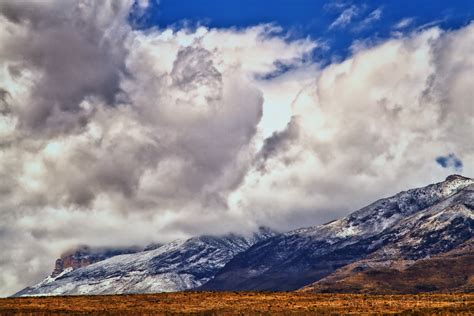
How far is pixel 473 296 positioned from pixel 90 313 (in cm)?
9994

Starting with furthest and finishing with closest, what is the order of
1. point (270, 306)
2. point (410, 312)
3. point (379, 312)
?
point (270, 306)
point (379, 312)
point (410, 312)

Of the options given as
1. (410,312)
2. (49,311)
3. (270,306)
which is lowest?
(410,312)

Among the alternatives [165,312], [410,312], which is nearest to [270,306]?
[165,312]

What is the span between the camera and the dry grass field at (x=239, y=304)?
171 meters

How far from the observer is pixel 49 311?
17500 centimetres

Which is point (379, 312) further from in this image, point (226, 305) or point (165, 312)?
point (165, 312)

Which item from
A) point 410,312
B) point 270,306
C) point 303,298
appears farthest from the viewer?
point 303,298

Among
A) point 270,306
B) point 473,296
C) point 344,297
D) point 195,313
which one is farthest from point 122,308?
point 473,296

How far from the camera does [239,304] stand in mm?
182625

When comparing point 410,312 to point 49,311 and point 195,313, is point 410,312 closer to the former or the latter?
point 195,313

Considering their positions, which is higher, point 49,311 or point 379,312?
point 49,311

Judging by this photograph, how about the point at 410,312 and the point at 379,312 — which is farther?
the point at 379,312

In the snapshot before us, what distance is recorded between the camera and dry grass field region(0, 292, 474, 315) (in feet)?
561

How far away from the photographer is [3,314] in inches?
6742
